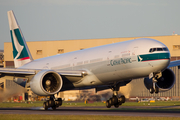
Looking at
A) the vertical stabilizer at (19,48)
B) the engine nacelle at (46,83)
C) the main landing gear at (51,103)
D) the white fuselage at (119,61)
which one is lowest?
the main landing gear at (51,103)

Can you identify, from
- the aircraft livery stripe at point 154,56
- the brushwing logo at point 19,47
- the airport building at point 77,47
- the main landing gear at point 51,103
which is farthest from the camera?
the airport building at point 77,47

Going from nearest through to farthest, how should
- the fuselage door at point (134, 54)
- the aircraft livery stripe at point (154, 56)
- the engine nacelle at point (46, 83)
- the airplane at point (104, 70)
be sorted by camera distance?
the aircraft livery stripe at point (154, 56)
the airplane at point (104, 70)
the fuselage door at point (134, 54)
the engine nacelle at point (46, 83)

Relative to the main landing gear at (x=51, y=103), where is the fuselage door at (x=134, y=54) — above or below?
above

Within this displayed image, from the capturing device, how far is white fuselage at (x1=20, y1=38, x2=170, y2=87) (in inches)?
1134

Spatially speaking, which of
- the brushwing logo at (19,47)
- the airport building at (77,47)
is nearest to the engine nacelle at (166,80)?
the brushwing logo at (19,47)

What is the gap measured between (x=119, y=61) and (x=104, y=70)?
7.71 feet

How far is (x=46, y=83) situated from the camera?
1321 inches

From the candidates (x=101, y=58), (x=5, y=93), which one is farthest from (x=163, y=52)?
(x=5, y=93)

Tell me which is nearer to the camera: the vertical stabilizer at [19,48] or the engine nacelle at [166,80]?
the engine nacelle at [166,80]

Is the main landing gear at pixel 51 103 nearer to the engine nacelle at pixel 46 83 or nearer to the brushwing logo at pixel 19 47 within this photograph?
the engine nacelle at pixel 46 83

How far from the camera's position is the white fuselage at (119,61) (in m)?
28.8

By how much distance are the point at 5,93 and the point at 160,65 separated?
79.7ft

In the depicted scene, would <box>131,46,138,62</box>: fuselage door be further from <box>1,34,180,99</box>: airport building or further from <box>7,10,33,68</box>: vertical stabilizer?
<box>1,34,180,99</box>: airport building

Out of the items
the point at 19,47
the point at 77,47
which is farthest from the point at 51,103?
the point at 77,47
